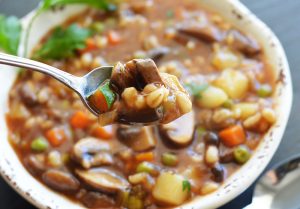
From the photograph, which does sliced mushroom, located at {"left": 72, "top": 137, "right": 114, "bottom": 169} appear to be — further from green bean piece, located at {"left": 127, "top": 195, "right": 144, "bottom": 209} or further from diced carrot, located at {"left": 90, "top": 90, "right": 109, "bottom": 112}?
diced carrot, located at {"left": 90, "top": 90, "right": 109, "bottom": 112}

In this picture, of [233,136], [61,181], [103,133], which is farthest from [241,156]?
[61,181]

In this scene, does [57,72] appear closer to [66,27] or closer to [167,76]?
[167,76]

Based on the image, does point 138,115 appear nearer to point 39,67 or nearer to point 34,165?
point 39,67

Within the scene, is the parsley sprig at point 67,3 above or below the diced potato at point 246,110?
above

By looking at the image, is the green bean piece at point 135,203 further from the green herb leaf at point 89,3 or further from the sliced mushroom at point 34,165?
the green herb leaf at point 89,3

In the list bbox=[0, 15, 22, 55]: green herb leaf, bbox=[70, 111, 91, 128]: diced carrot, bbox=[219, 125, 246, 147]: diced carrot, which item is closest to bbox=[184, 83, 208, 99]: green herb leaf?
bbox=[219, 125, 246, 147]: diced carrot

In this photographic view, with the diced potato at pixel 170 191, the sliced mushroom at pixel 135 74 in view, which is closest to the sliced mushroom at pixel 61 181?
the diced potato at pixel 170 191
